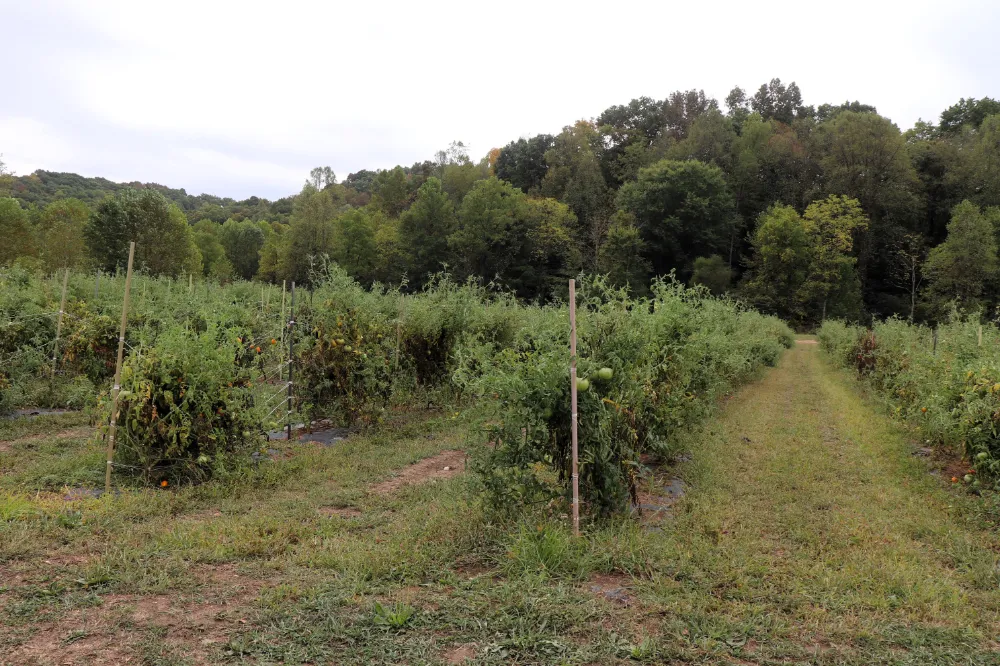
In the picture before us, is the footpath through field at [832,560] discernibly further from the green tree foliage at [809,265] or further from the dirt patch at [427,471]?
the green tree foliage at [809,265]

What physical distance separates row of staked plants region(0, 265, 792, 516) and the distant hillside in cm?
3074

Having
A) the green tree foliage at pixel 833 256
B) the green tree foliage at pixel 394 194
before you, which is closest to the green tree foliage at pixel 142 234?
the green tree foliage at pixel 394 194

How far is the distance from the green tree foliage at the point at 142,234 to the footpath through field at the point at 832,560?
3129 centimetres

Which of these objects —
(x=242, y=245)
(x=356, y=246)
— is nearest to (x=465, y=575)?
(x=356, y=246)

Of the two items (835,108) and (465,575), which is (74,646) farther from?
(835,108)

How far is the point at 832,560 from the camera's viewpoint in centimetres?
406

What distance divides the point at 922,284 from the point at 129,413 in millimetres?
53572

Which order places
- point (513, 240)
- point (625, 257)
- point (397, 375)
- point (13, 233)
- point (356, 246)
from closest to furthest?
point (397, 375) → point (13, 233) → point (625, 257) → point (356, 246) → point (513, 240)

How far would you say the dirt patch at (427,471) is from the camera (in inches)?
232

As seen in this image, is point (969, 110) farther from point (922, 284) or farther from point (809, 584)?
point (809, 584)

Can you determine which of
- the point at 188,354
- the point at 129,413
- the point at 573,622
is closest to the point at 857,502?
the point at 573,622

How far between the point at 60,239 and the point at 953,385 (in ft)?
119

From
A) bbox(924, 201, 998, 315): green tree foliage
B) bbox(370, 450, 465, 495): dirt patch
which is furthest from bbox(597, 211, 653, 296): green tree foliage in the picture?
bbox(370, 450, 465, 495): dirt patch

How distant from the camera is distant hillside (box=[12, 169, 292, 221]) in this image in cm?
4716
